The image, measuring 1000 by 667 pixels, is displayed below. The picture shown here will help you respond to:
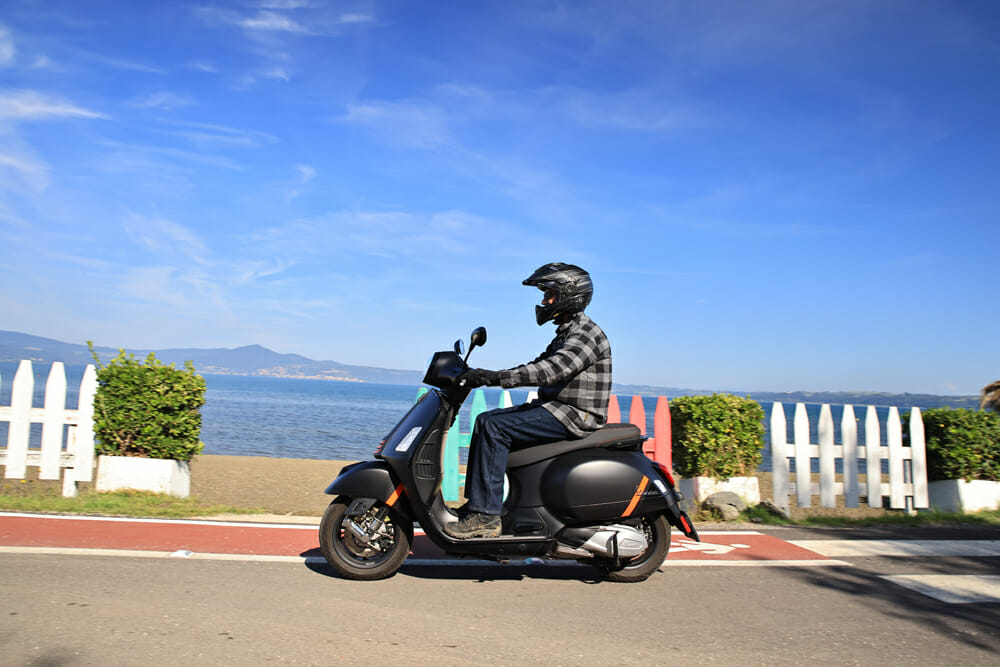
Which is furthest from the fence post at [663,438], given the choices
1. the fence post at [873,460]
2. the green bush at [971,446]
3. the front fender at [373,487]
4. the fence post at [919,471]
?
the front fender at [373,487]

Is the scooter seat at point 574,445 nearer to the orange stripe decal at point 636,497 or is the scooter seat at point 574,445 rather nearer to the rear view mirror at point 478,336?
the orange stripe decal at point 636,497

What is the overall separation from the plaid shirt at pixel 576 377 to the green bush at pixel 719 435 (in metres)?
3.82

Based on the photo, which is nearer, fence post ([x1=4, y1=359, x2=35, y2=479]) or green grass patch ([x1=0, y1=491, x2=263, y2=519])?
green grass patch ([x1=0, y1=491, x2=263, y2=519])

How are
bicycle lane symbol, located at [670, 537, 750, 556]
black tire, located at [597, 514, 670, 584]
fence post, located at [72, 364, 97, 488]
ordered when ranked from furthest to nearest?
fence post, located at [72, 364, 97, 488] → bicycle lane symbol, located at [670, 537, 750, 556] → black tire, located at [597, 514, 670, 584]

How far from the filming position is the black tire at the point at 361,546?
4508 millimetres

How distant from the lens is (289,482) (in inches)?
484

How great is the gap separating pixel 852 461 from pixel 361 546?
666cm

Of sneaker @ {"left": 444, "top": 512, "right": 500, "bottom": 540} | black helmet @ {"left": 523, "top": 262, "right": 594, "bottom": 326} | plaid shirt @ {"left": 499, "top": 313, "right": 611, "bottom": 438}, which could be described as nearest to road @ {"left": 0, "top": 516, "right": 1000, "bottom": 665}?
sneaker @ {"left": 444, "top": 512, "right": 500, "bottom": 540}

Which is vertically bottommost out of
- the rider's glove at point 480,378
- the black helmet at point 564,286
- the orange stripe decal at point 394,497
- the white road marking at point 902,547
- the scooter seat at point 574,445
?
the white road marking at point 902,547

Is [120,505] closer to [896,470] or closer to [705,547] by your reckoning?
[705,547]

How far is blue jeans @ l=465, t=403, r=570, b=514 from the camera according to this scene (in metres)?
4.56

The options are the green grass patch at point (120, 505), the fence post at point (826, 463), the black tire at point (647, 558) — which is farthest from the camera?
the fence post at point (826, 463)

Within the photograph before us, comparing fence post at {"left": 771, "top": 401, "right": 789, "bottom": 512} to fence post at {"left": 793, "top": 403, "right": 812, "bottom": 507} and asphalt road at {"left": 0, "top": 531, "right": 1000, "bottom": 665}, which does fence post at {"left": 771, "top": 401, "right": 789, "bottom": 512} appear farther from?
asphalt road at {"left": 0, "top": 531, "right": 1000, "bottom": 665}

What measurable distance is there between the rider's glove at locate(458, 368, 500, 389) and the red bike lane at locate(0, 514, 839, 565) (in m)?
1.58
